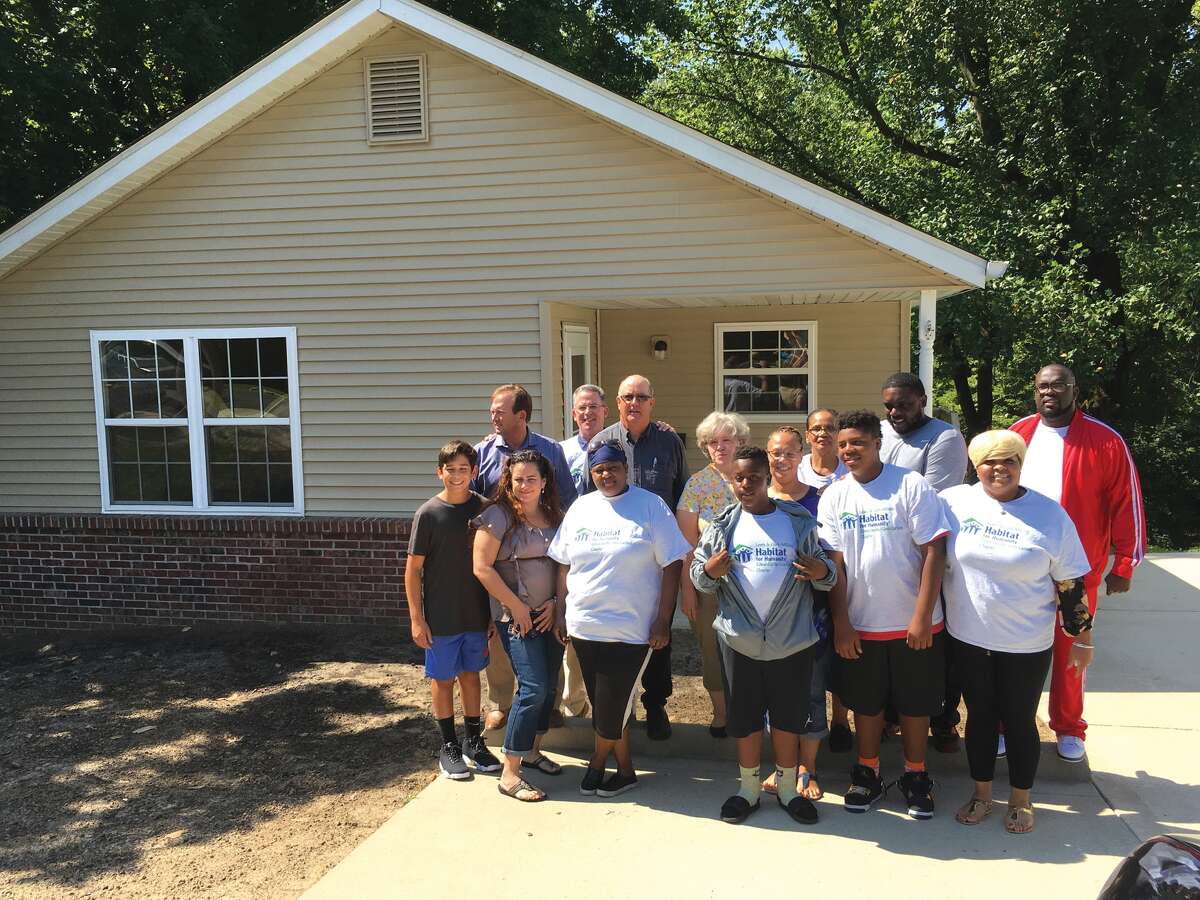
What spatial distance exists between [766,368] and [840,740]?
237 inches

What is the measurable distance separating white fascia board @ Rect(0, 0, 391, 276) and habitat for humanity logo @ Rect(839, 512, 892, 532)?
18.0 ft

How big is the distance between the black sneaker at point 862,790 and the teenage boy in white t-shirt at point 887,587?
13 cm

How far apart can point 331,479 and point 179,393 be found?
155 cm

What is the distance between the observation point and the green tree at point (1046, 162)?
1218 centimetres

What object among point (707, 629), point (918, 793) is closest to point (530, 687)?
point (707, 629)

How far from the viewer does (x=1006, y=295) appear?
11.9 m

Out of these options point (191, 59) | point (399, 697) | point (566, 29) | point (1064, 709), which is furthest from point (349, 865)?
point (566, 29)

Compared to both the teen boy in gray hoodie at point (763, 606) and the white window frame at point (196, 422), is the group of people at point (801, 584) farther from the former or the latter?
the white window frame at point (196, 422)

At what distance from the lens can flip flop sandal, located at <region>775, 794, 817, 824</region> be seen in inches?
146

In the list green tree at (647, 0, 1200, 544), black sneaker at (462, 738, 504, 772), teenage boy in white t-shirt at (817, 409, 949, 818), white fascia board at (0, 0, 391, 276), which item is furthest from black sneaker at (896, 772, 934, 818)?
green tree at (647, 0, 1200, 544)

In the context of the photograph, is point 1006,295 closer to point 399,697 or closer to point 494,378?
point 494,378

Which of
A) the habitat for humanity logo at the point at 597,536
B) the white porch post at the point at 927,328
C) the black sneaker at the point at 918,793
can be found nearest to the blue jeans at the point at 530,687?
the habitat for humanity logo at the point at 597,536

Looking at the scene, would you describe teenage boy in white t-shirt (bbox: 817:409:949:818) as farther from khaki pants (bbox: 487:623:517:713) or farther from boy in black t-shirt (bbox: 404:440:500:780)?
khaki pants (bbox: 487:623:517:713)

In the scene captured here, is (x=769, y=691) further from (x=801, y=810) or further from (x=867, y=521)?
(x=867, y=521)
